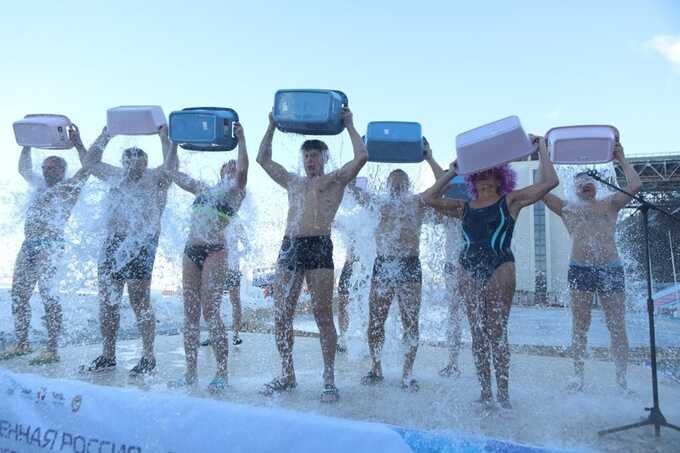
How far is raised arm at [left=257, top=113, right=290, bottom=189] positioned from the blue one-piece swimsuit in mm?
1345

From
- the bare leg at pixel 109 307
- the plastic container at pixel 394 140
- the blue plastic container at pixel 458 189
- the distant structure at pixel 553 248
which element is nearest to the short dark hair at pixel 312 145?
the plastic container at pixel 394 140

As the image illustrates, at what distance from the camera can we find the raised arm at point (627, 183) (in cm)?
379

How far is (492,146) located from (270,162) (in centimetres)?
156

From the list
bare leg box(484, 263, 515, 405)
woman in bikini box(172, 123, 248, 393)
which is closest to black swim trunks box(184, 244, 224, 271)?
woman in bikini box(172, 123, 248, 393)

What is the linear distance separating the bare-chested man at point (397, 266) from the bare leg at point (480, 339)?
0.58 meters

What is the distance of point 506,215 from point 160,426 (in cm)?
233

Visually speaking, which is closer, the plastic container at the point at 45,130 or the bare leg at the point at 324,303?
the bare leg at the point at 324,303

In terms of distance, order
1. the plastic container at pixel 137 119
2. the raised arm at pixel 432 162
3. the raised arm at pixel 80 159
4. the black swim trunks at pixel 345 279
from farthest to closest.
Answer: the black swim trunks at pixel 345 279 < the raised arm at pixel 80 159 < the plastic container at pixel 137 119 < the raised arm at pixel 432 162

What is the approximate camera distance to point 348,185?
3.95 metres

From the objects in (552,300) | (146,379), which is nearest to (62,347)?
(146,379)

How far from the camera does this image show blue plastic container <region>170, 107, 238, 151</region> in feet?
12.6

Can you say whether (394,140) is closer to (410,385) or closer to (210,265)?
(210,265)

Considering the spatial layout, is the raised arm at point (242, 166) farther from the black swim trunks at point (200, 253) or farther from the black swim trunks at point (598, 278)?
the black swim trunks at point (598, 278)

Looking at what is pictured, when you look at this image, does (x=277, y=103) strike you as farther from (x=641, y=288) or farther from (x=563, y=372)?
(x=641, y=288)
